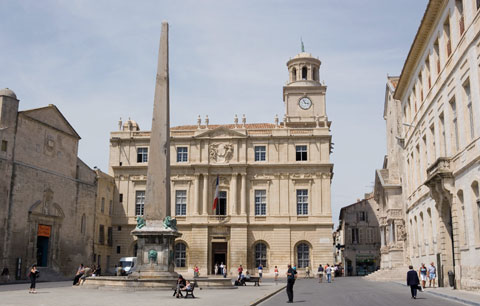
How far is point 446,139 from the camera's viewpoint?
22.0 m

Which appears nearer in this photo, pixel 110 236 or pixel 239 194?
pixel 239 194

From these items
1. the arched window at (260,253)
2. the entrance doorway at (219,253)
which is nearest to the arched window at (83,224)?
the entrance doorway at (219,253)

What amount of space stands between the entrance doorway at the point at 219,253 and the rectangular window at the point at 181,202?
13.7 ft

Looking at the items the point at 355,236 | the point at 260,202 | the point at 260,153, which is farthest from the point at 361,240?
the point at 260,153

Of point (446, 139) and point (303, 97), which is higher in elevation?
point (303, 97)

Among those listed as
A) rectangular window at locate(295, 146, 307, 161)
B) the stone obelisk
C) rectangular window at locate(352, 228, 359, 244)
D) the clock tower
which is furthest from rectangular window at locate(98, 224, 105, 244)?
rectangular window at locate(352, 228, 359, 244)

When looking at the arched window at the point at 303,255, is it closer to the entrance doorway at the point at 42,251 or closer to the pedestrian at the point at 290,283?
the entrance doorway at the point at 42,251

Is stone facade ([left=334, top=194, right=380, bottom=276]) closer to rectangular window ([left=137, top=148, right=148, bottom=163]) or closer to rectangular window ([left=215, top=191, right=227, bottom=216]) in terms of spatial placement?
rectangular window ([left=215, top=191, right=227, bottom=216])

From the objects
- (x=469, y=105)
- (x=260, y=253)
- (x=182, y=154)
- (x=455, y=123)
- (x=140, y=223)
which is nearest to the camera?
(x=469, y=105)

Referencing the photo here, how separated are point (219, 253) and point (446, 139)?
1121 inches

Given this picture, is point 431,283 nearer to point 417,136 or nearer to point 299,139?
point 417,136

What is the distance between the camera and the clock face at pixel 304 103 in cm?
5619

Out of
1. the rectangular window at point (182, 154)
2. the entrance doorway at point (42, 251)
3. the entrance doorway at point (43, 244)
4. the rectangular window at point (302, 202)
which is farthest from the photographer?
the rectangular window at point (182, 154)

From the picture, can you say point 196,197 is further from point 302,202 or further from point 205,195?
point 302,202
